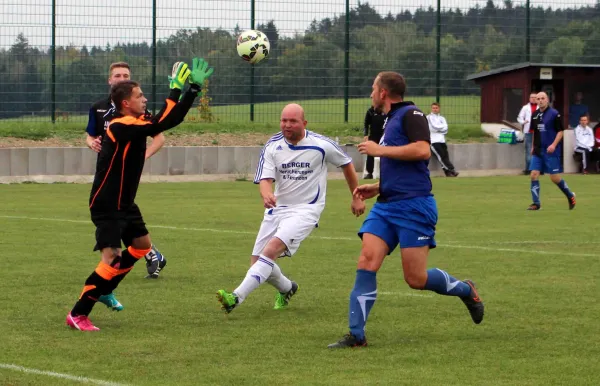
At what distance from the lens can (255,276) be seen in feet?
27.8

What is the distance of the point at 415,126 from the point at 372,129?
18.8 metres

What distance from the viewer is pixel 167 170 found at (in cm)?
2686

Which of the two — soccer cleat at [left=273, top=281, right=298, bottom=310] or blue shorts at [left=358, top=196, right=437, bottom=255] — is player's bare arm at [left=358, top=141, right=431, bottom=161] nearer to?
blue shorts at [left=358, top=196, right=437, bottom=255]

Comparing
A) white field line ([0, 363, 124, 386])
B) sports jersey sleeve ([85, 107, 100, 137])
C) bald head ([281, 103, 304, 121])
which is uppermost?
bald head ([281, 103, 304, 121])

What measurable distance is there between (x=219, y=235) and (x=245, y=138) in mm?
14224

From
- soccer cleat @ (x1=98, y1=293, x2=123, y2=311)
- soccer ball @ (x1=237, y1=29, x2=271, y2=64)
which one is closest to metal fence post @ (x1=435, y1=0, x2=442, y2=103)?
soccer ball @ (x1=237, y1=29, x2=271, y2=64)

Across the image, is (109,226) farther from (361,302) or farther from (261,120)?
(261,120)

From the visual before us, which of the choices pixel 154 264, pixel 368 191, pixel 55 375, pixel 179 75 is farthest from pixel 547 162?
pixel 55 375

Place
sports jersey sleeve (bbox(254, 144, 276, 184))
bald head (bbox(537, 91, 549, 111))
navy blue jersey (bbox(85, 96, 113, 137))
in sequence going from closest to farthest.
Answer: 1. sports jersey sleeve (bbox(254, 144, 276, 184))
2. navy blue jersey (bbox(85, 96, 113, 137))
3. bald head (bbox(537, 91, 549, 111))

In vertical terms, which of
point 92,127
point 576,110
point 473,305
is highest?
A: point 576,110

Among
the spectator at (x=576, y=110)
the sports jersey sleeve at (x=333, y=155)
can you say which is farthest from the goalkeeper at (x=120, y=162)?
the spectator at (x=576, y=110)

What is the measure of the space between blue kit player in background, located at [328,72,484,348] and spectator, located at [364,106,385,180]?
1736 centimetres

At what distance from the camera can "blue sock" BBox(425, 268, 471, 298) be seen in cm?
776

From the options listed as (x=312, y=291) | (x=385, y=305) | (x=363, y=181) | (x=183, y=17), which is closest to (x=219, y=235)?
(x=312, y=291)
